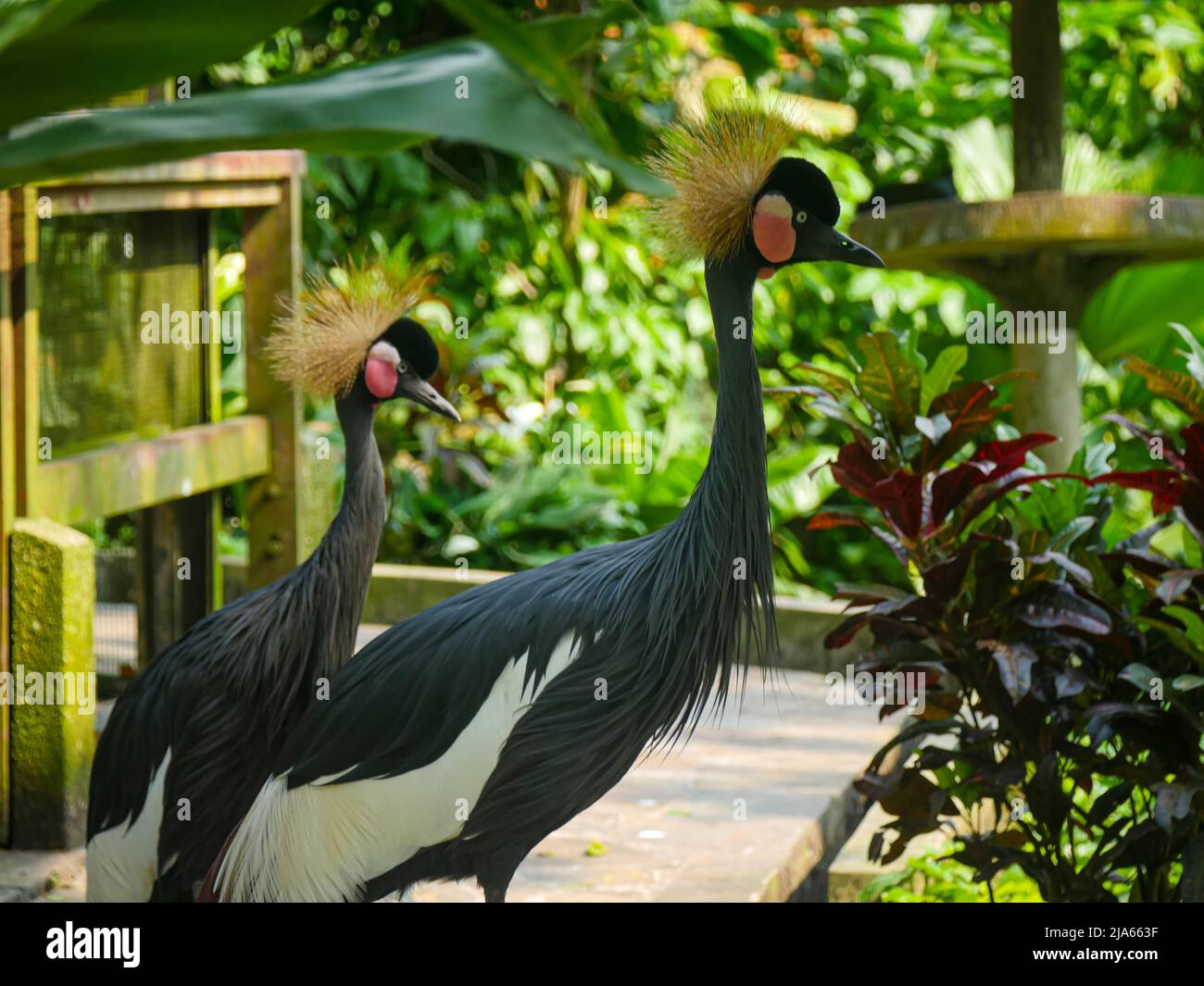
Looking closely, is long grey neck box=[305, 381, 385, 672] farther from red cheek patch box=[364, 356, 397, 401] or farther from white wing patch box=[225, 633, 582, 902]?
white wing patch box=[225, 633, 582, 902]

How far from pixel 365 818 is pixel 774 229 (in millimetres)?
1020

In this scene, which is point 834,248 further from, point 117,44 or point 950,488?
point 117,44

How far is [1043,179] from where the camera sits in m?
3.50

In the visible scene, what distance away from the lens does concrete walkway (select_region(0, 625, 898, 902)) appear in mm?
2893

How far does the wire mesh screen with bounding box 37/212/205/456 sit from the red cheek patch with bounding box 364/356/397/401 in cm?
104

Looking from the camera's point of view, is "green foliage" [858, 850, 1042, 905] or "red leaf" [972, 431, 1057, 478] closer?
"red leaf" [972, 431, 1057, 478]

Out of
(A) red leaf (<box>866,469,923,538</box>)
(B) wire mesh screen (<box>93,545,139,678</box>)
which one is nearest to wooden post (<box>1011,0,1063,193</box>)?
(A) red leaf (<box>866,469,923,538</box>)

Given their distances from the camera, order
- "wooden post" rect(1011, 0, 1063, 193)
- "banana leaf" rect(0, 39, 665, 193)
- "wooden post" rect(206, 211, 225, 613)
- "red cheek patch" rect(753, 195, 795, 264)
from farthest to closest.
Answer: "wooden post" rect(206, 211, 225, 613) → "wooden post" rect(1011, 0, 1063, 193) → "red cheek patch" rect(753, 195, 795, 264) → "banana leaf" rect(0, 39, 665, 193)

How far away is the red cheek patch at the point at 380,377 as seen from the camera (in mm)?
2352

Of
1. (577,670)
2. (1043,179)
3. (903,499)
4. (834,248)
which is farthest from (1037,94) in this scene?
(577,670)

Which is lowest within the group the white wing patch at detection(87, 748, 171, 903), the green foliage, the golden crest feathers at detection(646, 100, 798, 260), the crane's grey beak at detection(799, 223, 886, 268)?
the green foliage

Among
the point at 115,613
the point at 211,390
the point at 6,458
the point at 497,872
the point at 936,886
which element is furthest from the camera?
the point at 115,613

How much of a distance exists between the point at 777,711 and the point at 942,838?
873mm

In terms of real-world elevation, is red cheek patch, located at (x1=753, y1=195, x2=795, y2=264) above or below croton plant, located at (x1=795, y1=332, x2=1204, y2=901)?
above
